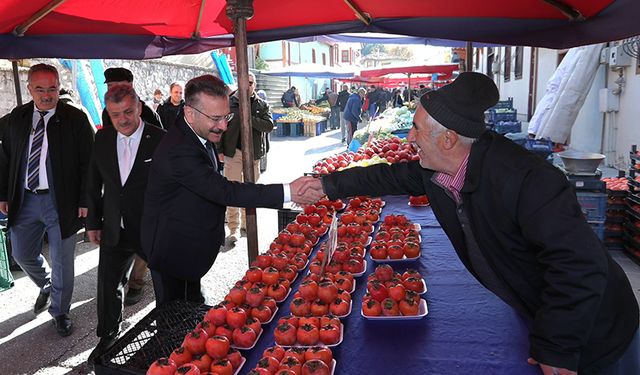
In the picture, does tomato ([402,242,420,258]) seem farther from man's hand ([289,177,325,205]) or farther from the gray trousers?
the gray trousers

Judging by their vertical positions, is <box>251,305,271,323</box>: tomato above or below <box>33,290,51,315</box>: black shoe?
above

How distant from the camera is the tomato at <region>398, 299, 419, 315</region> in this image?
229 cm

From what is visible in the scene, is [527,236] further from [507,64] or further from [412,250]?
[507,64]

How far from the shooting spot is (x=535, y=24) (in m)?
4.36

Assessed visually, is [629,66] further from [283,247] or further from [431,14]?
[283,247]

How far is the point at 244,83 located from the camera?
3.78 metres

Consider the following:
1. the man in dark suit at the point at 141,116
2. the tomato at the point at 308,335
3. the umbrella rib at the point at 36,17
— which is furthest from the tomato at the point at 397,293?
the umbrella rib at the point at 36,17

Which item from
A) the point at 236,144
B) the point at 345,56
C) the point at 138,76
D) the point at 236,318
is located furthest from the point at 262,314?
the point at 345,56

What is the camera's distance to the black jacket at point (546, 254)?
1.69 metres

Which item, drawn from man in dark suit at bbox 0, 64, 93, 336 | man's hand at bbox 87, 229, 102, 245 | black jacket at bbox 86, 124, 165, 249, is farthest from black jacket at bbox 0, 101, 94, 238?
black jacket at bbox 86, 124, 165, 249

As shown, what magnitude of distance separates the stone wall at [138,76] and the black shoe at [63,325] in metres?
5.68

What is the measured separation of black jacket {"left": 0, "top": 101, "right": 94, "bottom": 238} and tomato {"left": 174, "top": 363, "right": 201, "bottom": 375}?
2.96m

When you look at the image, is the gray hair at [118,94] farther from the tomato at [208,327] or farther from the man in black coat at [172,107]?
the man in black coat at [172,107]

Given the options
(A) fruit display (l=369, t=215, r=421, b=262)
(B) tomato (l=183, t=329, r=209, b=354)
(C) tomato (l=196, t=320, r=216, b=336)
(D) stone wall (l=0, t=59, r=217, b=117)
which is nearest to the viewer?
(B) tomato (l=183, t=329, r=209, b=354)
